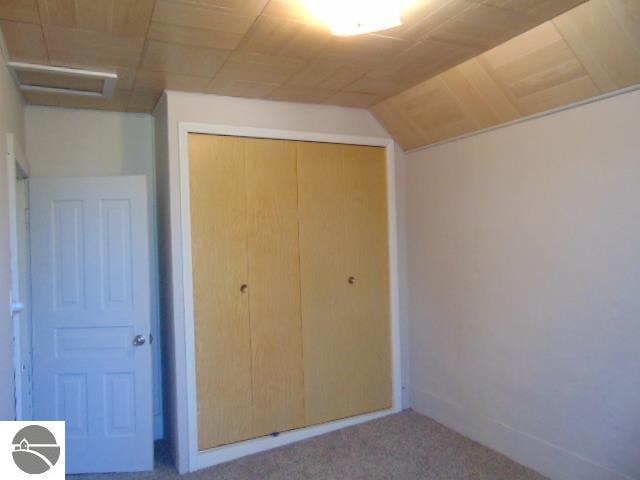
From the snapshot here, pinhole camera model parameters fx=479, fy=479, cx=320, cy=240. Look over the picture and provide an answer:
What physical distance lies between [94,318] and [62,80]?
4.79ft

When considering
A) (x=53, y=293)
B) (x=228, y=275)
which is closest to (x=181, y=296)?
(x=228, y=275)

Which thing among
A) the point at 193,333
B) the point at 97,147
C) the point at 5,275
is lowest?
the point at 193,333

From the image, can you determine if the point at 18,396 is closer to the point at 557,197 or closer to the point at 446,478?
the point at 446,478

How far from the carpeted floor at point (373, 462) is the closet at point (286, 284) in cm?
19

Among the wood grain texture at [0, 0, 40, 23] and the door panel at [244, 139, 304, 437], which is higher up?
the wood grain texture at [0, 0, 40, 23]

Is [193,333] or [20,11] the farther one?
[193,333]

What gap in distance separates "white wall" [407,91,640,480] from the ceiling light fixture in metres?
1.30

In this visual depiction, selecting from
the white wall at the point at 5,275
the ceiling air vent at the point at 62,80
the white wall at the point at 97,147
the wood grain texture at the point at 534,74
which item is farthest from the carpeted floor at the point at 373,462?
the ceiling air vent at the point at 62,80

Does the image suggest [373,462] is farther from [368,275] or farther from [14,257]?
[14,257]

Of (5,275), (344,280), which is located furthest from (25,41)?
(344,280)

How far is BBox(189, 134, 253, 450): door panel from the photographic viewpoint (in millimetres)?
3098

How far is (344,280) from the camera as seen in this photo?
3.58 meters

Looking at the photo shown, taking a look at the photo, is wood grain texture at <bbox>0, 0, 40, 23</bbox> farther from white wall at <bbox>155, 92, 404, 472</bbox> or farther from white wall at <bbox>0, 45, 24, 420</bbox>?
white wall at <bbox>155, 92, 404, 472</bbox>

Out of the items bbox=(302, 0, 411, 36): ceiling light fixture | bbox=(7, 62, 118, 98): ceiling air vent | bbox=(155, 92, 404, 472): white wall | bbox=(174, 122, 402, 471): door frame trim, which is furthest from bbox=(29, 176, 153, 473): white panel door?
bbox=(302, 0, 411, 36): ceiling light fixture
